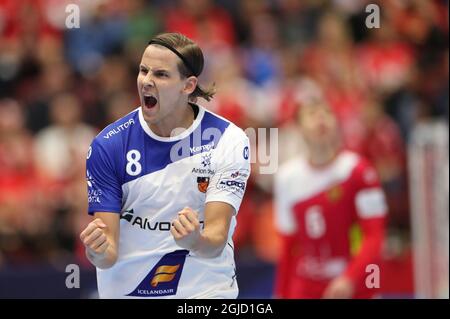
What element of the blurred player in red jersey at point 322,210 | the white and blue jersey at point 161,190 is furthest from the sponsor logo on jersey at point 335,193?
the white and blue jersey at point 161,190

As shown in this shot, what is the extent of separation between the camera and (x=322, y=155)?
9164 mm

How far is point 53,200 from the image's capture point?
12125 millimetres

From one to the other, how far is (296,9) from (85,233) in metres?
9.73

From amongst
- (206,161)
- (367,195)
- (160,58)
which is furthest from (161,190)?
(367,195)

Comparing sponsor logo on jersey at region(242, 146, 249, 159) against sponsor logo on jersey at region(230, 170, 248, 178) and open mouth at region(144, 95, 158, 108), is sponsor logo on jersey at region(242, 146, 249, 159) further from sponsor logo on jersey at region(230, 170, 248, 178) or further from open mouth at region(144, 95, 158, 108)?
open mouth at region(144, 95, 158, 108)

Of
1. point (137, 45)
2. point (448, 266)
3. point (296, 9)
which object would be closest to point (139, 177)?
point (448, 266)

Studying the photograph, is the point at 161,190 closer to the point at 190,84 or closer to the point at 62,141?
the point at 190,84

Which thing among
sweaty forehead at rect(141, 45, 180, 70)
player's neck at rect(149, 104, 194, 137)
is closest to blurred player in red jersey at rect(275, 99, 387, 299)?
player's neck at rect(149, 104, 194, 137)

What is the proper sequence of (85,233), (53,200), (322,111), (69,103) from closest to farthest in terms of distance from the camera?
(85,233) < (322,111) < (53,200) < (69,103)

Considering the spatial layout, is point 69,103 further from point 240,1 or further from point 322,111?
point 322,111

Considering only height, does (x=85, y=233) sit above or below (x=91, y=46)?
below

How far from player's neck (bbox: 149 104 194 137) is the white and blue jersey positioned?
4cm

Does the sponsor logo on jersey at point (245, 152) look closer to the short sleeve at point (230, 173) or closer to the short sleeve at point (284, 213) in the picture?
the short sleeve at point (230, 173)

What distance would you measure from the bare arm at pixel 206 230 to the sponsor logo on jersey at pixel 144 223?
24cm
